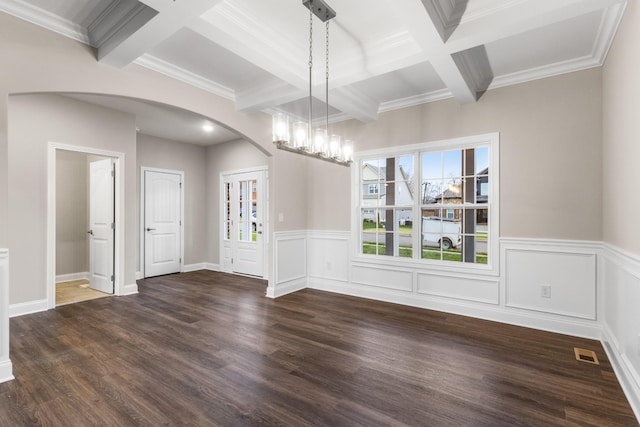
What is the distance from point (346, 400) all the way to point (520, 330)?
2.40 metres

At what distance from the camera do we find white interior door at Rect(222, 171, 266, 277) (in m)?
6.29

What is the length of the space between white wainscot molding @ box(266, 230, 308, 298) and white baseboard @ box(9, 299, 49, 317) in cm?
287

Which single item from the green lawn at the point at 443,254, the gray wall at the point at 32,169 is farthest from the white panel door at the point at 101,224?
the green lawn at the point at 443,254

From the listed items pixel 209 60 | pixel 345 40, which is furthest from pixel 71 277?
pixel 345 40

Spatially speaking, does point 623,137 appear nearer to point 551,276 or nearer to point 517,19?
point 517,19

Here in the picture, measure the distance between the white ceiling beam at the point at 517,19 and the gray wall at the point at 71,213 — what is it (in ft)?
20.8

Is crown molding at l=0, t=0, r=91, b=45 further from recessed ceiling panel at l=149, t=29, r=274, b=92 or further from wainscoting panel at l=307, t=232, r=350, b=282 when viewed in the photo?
wainscoting panel at l=307, t=232, r=350, b=282

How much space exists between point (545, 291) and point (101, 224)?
6.20 metres

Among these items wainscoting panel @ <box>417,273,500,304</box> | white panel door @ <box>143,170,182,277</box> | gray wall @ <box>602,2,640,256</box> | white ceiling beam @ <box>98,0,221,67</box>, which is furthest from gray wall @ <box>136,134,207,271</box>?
gray wall @ <box>602,2,640,256</box>

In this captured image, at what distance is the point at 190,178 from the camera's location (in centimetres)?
702

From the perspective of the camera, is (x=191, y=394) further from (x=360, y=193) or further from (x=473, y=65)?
(x=473, y=65)

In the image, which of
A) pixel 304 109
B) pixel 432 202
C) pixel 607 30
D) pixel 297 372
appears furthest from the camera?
pixel 304 109

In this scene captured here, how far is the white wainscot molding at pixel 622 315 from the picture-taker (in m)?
2.12

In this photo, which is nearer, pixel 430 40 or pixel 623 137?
pixel 623 137
